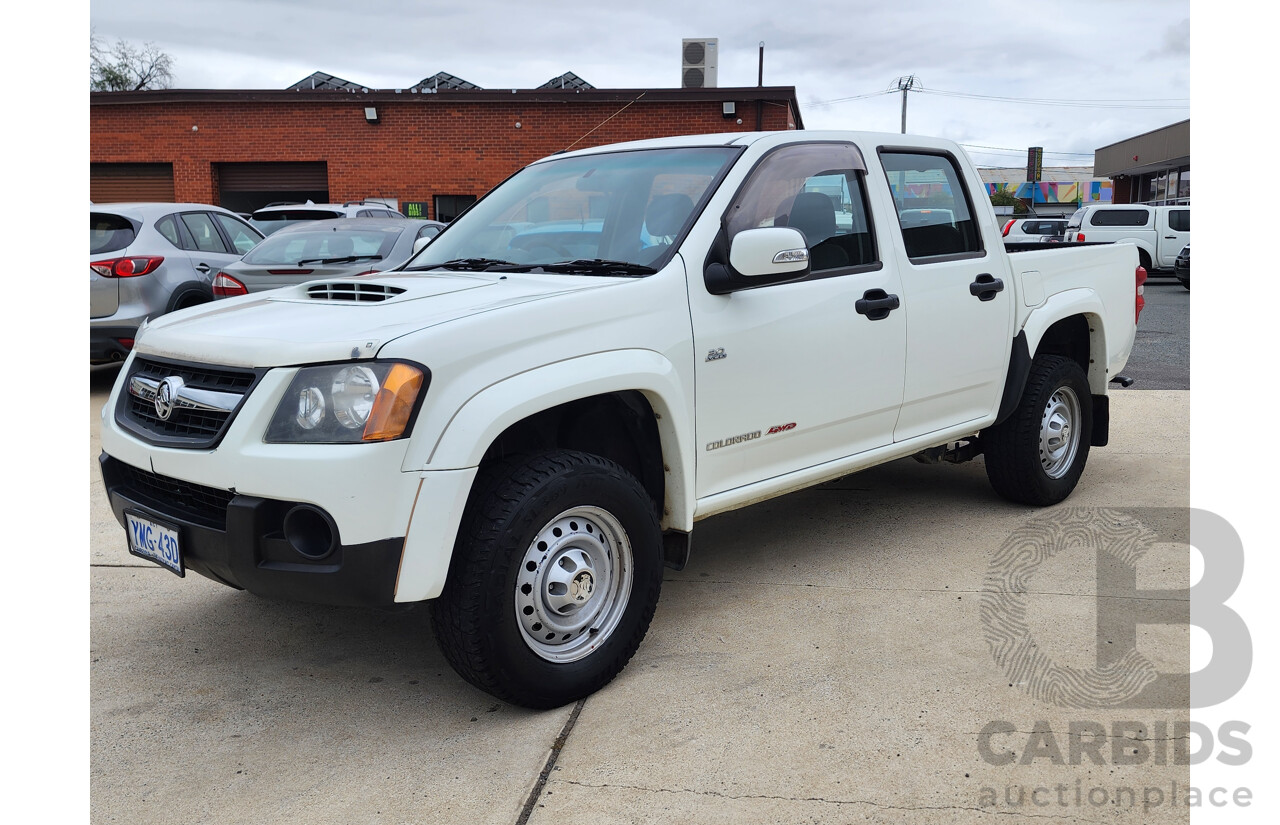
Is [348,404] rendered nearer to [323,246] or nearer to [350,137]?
[323,246]

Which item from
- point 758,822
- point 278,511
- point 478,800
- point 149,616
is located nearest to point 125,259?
point 149,616

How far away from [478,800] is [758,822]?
0.77 metres

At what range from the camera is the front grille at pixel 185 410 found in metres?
3.10

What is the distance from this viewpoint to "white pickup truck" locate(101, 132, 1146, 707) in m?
2.94

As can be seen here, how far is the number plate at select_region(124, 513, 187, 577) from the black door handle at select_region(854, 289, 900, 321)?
2652 mm

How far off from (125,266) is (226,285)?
0.82 m

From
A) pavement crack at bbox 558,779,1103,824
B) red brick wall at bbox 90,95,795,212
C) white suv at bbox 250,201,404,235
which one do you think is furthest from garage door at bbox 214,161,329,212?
pavement crack at bbox 558,779,1103,824

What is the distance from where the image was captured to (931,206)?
4.84 meters

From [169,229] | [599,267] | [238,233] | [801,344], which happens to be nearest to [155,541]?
[599,267]

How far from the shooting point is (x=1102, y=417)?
5.80 meters

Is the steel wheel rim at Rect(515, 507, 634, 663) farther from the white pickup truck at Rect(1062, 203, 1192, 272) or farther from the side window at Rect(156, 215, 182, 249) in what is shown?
the white pickup truck at Rect(1062, 203, 1192, 272)

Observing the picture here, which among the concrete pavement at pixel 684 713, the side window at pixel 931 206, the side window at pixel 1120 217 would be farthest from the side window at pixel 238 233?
the side window at pixel 1120 217

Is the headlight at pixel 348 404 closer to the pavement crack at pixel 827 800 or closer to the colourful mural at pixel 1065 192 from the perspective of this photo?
the pavement crack at pixel 827 800

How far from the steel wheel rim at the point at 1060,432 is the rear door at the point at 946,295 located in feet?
1.72
